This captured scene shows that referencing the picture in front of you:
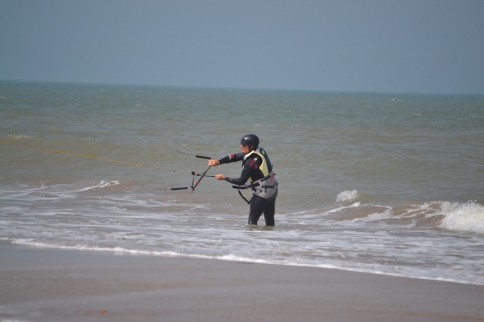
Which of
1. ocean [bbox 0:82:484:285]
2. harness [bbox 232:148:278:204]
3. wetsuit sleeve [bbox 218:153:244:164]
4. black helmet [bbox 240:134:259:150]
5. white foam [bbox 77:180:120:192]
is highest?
black helmet [bbox 240:134:259:150]

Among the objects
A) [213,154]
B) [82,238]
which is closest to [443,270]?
[82,238]

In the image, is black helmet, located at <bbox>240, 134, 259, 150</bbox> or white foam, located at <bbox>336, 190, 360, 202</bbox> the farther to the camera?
white foam, located at <bbox>336, 190, 360, 202</bbox>

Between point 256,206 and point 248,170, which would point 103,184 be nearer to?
point 256,206

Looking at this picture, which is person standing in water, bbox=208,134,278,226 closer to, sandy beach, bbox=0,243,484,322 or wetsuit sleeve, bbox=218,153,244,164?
wetsuit sleeve, bbox=218,153,244,164

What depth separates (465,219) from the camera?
11.5 metres

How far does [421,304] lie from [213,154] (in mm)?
18413

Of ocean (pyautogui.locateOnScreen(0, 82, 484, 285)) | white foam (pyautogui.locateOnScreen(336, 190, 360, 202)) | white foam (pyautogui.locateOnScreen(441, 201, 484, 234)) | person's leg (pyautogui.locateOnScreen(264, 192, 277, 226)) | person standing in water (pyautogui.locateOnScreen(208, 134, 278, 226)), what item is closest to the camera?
ocean (pyautogui.locateOnScreen(0, 82, 484, 285))

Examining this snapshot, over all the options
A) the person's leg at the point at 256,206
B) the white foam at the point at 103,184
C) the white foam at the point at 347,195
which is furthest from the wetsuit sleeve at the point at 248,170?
the white foam at the point at 103,184

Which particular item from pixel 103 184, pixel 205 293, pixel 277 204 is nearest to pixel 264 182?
pixel 205 293

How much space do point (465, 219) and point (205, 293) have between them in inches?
263

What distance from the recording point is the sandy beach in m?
5.32

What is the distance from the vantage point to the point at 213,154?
24.0 m

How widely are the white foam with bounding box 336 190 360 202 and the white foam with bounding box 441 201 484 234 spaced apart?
2248mm

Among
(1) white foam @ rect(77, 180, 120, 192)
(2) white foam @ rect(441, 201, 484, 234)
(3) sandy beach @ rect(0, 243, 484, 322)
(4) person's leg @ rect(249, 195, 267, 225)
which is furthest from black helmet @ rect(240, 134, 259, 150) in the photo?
(1) white foam @ rect(77, 180, 120, 192)
